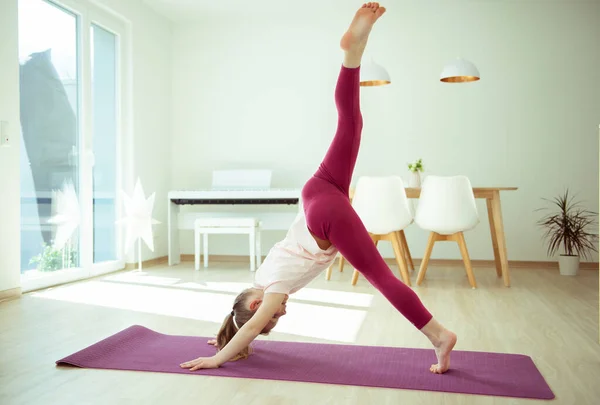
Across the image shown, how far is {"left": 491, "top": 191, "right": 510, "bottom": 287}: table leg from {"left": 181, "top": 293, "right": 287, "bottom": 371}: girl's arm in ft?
9.57

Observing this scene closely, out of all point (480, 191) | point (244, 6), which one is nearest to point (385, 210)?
point (480, 191)

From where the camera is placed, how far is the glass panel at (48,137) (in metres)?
4.45

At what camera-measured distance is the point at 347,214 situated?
7.48 ft

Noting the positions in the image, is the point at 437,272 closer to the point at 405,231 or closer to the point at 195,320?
the point at 405,231

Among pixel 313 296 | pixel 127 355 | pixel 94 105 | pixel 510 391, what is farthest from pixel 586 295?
pixel 94 105

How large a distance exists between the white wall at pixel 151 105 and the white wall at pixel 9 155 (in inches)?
61.4

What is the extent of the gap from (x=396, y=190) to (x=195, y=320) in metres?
2.06

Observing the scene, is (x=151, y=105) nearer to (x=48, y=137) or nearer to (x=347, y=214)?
(x=48, y=137)

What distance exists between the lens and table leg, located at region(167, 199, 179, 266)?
6176 millimetres

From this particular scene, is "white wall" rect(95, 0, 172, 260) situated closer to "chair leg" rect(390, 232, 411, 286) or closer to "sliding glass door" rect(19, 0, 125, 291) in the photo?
"sliding glass door" rect(19, 0, 125, 291)

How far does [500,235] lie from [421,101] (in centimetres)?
198

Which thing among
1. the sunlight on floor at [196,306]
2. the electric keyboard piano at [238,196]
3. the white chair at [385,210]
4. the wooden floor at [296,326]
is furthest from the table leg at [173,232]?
the white chair at [385,210]

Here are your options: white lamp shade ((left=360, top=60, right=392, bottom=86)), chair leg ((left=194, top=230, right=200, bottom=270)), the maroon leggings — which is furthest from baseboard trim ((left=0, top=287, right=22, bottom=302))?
white lamp shade ((left=360, top=60, right=392, bottom=86))

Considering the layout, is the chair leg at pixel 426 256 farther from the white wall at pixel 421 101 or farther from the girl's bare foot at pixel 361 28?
the girl's bare foot at pixel 361 28
